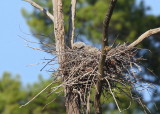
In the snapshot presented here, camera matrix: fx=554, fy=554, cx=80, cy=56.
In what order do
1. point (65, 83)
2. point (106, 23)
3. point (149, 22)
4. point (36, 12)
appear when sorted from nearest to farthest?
point (106, 23), point (65, 83), point (149, 22), point (36, 12)

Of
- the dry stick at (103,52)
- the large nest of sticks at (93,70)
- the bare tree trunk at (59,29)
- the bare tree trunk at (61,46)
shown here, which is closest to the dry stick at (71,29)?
the bare tree trunk at (61,46)

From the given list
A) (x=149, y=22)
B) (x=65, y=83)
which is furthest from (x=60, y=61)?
(x=149, y=22)

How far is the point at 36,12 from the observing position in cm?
1622

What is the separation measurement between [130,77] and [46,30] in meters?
9.09

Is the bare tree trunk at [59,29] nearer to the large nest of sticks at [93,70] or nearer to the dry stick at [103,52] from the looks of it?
the large nest of sticks at [93,70]

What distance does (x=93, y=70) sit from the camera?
6047mm

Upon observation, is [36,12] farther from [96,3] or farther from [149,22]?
[149,22]

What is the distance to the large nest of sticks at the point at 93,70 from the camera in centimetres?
612

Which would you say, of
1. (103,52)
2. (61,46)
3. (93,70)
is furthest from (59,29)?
(103,52)

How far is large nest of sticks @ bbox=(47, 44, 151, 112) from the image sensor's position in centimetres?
612

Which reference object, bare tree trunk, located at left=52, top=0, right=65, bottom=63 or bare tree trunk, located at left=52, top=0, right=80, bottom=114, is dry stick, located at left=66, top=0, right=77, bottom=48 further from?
bare tree trunk, located at left=52, top=0, right=65, bottom=63

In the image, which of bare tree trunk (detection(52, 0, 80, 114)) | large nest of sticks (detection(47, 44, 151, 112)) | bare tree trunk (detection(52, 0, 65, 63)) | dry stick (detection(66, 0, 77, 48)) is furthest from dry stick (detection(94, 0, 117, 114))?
dry stick (detection(66, 0, 77, 48))

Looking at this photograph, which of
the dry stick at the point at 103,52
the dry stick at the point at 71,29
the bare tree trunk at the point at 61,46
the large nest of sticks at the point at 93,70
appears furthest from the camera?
the dry stick at the point at 71,29

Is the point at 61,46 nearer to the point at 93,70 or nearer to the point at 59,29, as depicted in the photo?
the point at 59,29
